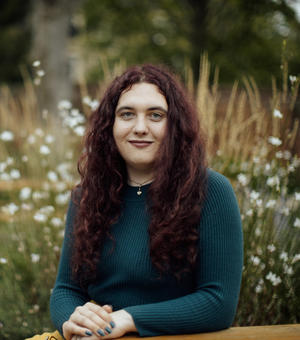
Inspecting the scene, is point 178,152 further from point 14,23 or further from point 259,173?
point 14,23

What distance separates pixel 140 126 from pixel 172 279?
21.7 inches

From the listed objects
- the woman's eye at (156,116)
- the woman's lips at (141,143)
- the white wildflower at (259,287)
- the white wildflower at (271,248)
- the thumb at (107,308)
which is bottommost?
the white wildflower at (259,287)

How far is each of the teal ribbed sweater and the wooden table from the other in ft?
0.11

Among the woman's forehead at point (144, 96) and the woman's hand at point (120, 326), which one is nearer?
the woman's hand at point (120, 326)

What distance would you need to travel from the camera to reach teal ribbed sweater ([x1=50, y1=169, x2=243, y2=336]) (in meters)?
1.46

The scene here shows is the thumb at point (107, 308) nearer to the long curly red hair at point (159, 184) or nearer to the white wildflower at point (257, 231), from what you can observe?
the long curly red hair at point (159, 184)

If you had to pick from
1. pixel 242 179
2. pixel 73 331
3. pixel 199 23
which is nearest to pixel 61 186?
pixel 242 179

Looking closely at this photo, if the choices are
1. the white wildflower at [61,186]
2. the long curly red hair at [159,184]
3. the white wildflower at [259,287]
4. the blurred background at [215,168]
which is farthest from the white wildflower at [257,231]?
the white wildflower at [61,186]

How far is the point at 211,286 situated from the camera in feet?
4.90

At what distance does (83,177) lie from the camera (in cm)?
189

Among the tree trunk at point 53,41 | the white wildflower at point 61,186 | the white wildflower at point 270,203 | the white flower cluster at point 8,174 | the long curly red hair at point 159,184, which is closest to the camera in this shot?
the long curly red hair at point 159,184

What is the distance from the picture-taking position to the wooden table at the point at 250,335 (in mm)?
1401

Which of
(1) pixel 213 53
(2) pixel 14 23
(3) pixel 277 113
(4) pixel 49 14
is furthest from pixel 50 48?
(2) pixel 14 23

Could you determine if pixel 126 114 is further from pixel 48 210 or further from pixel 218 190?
pixel 48 210
